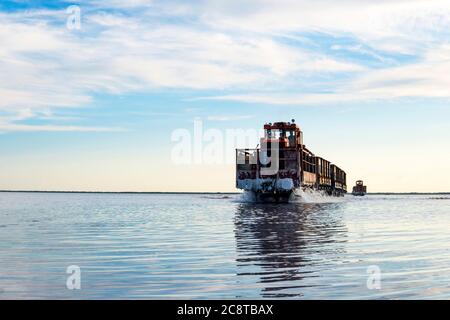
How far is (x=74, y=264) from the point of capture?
51.6ft

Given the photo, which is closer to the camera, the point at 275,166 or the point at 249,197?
the point at 275,166

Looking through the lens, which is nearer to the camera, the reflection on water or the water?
the water

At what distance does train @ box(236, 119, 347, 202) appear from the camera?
73.5 metres

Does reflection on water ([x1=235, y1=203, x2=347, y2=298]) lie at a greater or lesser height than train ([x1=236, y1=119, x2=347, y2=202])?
lesser

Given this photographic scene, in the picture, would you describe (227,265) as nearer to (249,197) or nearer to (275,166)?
(275,166)

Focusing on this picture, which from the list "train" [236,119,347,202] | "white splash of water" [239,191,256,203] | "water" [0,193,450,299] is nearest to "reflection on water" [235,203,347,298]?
"water" [0,193,450,299]

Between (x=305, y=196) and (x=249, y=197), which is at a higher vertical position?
(x=305, y=196)

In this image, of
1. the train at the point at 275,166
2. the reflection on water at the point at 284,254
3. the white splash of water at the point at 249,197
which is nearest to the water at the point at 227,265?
the reflection on water at the point at 284,254

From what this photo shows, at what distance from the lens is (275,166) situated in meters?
74.9

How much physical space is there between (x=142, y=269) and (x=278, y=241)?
8723 mm

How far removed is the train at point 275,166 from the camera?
7347cm

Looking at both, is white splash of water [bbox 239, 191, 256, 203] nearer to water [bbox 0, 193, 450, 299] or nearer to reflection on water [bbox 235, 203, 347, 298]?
reflection on water [bbox 235, 203, 347, 298]

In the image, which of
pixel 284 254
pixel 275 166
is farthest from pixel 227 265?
pixel 275 166
